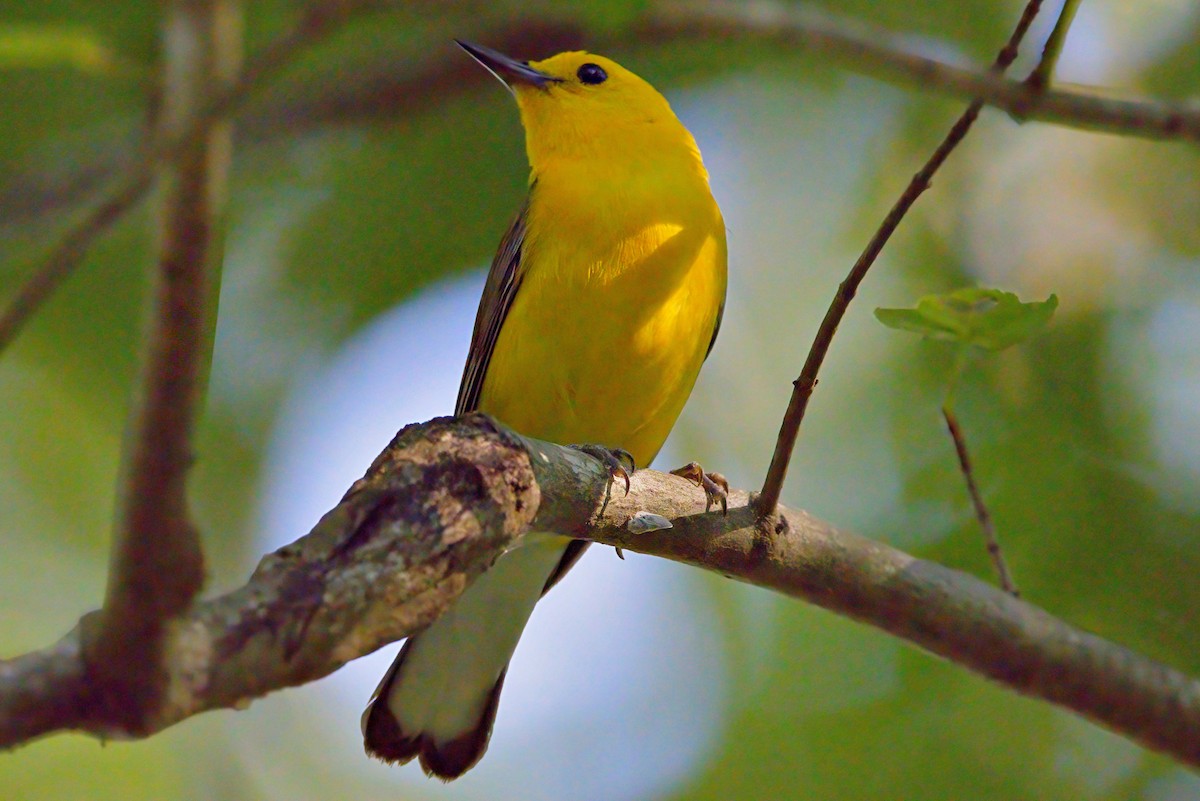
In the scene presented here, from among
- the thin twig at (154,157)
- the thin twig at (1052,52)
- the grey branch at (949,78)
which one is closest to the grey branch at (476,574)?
the thin twig at (154,157)

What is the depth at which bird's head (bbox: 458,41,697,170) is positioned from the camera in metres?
4.89

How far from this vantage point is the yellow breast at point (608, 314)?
410 cm

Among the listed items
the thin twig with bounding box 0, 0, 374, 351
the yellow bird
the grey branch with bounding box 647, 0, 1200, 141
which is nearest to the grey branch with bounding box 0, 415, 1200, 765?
the thin twig with bounding box 0, 0, 374, 351

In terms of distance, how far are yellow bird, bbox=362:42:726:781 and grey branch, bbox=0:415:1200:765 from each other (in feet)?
3.01

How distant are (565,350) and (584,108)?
1498 millimetres

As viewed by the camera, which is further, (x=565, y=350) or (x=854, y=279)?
(x=565, y=350)

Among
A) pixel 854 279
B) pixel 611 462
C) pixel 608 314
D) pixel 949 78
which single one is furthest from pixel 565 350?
pixel 949 78

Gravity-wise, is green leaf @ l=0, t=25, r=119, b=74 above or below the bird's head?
above

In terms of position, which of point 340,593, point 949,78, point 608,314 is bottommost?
point 608,314

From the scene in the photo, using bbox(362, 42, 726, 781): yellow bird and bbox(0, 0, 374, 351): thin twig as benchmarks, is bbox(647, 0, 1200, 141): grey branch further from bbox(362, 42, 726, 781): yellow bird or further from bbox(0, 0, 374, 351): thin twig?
bbox(362, 42, 726, 781): yellow bird

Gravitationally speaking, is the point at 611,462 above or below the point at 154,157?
below

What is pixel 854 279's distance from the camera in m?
2.66

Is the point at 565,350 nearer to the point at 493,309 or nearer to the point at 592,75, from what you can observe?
the point at 493,309

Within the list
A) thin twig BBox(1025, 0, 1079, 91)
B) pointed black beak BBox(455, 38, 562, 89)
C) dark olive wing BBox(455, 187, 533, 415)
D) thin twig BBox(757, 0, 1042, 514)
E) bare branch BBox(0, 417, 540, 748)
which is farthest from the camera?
pointed black beak BBox(455, 38, 562, 89)
